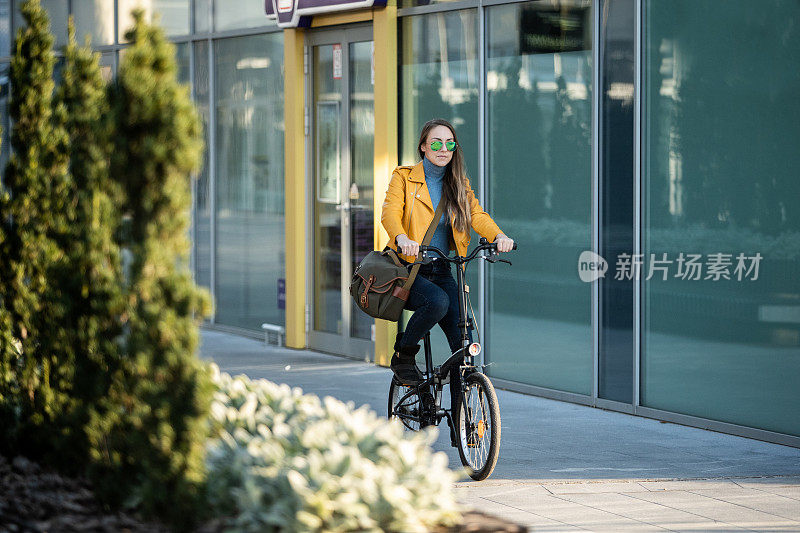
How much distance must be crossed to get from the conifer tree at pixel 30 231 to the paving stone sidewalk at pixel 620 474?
210 cm

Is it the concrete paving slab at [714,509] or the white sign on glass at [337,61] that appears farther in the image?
the white sign on glass at [337,61]

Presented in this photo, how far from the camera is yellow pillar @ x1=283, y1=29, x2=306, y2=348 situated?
36.8 feet

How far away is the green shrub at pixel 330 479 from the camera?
3369mm

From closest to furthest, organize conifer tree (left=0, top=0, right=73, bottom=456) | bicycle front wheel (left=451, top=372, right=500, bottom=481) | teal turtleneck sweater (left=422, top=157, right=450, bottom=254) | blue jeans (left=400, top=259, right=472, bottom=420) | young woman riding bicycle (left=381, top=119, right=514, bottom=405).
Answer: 1. conifer tree (left=0, top=0, right=73, bottom=456)
2. bicycle front wheel (left=451, top=372, right=500, bottom=481)
3. blue jeans (left=400, top=259, right=472, bottom=420)
4. young woman riding bicycle (left=381, top=119, right=514, bottom=405)
5. teal turtleneck sweater (left=422, top=157, right=450, bottom=254)

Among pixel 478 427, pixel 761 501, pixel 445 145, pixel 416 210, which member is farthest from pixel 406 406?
pixel 761 501

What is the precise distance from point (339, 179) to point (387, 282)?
4584mm

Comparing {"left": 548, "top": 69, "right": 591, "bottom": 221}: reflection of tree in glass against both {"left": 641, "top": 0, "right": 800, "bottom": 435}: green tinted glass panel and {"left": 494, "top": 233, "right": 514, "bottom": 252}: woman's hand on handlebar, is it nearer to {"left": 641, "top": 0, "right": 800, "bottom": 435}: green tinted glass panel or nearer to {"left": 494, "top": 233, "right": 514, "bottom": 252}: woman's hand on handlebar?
{"left": 641, "top": 0, "right": 800, "bottom": 435}: green tinted glass panel

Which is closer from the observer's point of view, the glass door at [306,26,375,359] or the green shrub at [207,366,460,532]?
the green shrub at [207,366,460,532]

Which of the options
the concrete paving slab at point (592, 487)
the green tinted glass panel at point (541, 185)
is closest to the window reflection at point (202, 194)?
the green tinted glass panel at point (541, 185)

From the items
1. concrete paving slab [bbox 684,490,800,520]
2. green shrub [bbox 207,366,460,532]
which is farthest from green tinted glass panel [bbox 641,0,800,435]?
green shrub [bbox 207,366,460,532]

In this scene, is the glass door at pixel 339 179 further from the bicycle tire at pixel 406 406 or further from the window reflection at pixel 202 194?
the bicycle tire at pixel 406 406

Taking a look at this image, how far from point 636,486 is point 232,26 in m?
7.77

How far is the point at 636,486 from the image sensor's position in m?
6.18

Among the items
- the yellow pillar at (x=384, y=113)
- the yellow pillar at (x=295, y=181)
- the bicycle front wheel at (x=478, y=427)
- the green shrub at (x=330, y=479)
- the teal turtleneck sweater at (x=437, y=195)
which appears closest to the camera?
the green shrub at (x=330, y=479)
